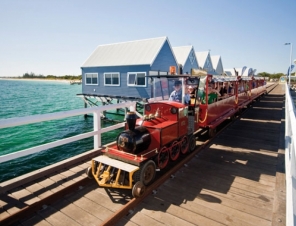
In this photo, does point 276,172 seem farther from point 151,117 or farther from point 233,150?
point 151,117

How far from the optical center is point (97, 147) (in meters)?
5.83

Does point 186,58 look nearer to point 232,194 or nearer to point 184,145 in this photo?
point 184,145

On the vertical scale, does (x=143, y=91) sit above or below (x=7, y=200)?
above

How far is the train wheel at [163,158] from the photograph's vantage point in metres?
4.75

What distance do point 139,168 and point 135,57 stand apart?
16313 mm

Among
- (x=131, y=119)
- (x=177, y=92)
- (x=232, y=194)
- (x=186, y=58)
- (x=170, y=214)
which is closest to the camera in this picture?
(x=170, y=214)

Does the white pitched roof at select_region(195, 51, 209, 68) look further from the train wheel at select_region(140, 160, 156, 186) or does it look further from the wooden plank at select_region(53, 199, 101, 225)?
the wooden plank at select_region(53, 199, 101, 225)

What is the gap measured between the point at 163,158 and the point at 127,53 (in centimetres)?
1672

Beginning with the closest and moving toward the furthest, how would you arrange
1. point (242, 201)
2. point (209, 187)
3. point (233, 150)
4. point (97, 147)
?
point (242, 201) → point (209, 187) → point (97, 147) → point (233, 150)

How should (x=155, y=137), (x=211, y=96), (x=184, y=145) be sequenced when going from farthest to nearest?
(x=211, y=96)
(x=184, y=145)
(x=155, y=137)

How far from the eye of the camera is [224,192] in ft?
13.6

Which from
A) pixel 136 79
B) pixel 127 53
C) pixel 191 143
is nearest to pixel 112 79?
pixel 127 53

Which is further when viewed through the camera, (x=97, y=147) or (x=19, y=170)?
(x=19, y=170)

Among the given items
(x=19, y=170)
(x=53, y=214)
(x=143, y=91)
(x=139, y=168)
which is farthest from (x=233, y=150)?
(x=143, y=91)
